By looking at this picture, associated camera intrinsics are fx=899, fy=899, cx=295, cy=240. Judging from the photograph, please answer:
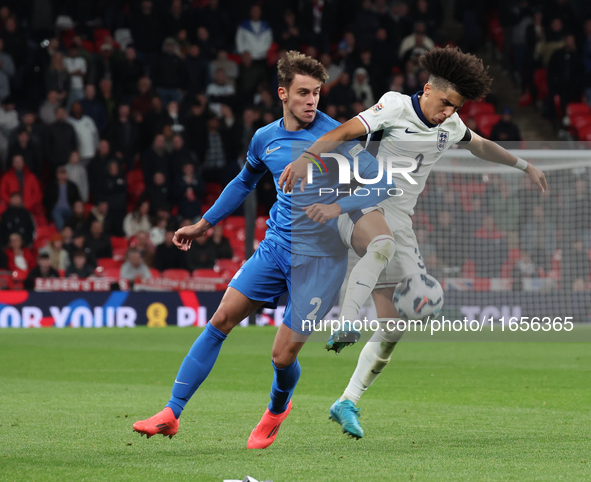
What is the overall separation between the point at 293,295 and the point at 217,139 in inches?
454

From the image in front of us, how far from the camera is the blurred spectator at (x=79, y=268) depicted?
14.0 meters

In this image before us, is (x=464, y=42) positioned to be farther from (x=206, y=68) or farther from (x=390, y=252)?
(x=390, y=252)

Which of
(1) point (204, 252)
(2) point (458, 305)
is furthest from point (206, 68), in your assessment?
(2) point (458, 305)

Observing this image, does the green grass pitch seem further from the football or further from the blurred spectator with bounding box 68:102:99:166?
the blurred spectator with bounding box 68:102:99:166

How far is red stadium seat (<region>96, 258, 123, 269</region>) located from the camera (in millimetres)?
14562

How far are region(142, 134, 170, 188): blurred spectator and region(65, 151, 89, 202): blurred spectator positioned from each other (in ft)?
3.41

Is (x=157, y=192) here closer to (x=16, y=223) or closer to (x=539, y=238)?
(x=16, y=223)

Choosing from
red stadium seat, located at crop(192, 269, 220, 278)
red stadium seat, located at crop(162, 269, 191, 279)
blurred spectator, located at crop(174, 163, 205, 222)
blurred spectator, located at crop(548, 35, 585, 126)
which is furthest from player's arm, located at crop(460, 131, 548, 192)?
blurred spectator, located at crop(548, 35, 585, 126)

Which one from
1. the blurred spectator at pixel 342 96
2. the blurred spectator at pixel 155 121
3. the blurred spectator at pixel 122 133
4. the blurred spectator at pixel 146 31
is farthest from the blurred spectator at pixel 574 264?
the blurred spectator at pixel 146 31

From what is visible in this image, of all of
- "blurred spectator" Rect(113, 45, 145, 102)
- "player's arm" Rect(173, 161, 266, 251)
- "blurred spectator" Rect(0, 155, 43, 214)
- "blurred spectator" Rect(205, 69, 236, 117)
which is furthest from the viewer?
"blurred spectator" Rect(205, 69, 236, 117)

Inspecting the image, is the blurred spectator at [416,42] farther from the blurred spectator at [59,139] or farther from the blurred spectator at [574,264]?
the blurred spectator at [574,264]

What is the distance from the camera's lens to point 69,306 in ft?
44.5

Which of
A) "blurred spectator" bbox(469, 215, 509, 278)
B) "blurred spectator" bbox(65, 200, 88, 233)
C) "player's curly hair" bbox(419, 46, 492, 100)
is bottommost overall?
"blurred spectator" bbox(65, 200, 88, 233)

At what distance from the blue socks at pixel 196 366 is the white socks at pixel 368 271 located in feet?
2.59
